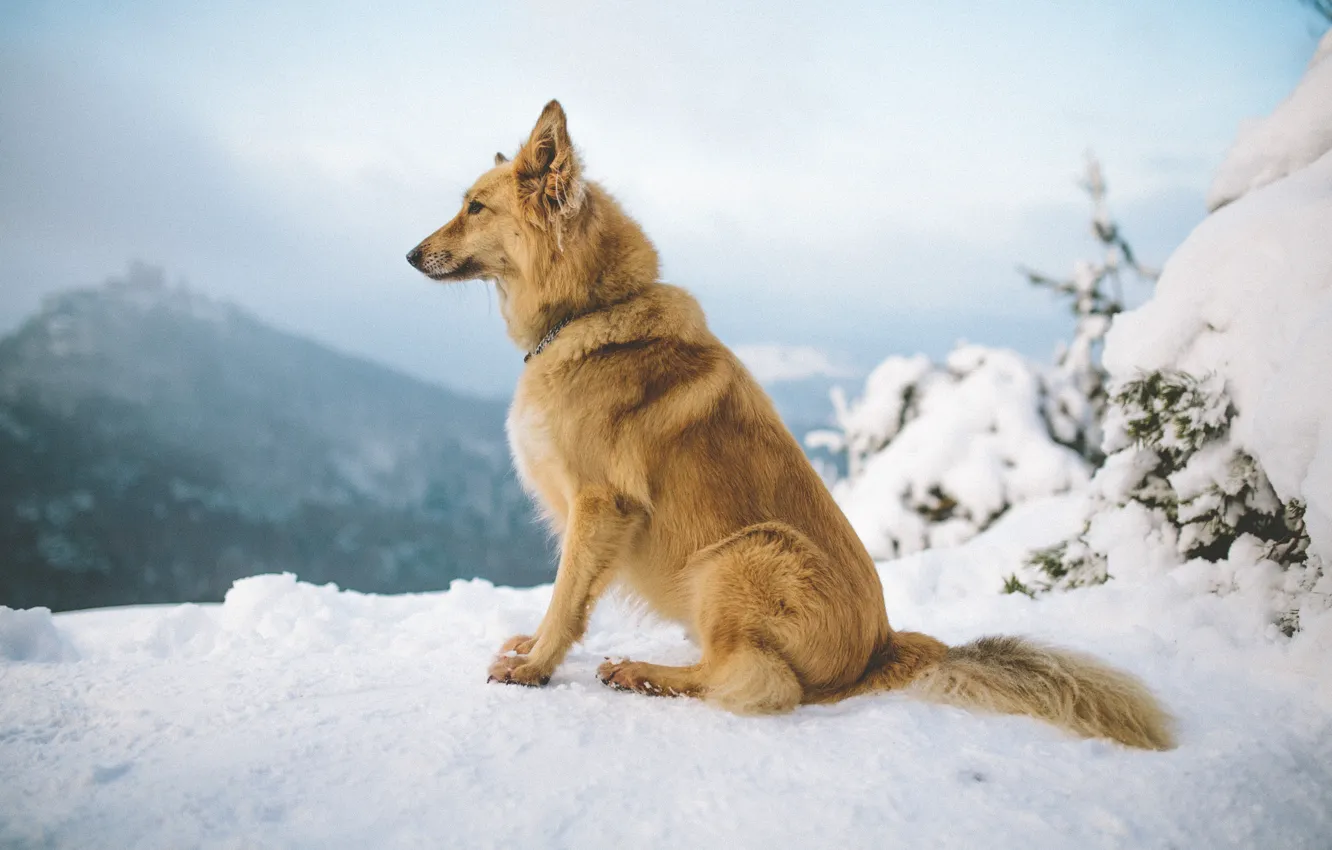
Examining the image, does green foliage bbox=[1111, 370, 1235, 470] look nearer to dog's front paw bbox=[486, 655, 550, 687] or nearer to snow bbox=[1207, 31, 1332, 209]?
snow bbox=[1207, 31, 1332, 209]

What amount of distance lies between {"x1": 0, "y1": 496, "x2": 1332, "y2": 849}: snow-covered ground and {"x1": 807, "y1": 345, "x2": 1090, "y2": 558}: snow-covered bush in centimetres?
603

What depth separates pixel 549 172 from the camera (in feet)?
9.53

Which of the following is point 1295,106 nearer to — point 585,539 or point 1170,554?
point 1170,554

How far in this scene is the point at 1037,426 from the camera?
9.21m

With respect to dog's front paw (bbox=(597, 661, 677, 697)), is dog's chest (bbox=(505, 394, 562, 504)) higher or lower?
higher

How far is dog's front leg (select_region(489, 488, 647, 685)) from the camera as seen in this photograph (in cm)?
250

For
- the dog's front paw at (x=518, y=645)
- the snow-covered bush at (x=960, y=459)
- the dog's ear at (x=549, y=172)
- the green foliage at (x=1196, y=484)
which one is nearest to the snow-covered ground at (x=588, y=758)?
the dog's front paw at (x=518, y=645)

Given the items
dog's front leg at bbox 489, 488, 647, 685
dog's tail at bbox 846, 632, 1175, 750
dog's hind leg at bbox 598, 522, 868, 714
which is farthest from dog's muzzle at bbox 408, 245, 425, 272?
dog's tail at bbox 846, 632, 1175, 750

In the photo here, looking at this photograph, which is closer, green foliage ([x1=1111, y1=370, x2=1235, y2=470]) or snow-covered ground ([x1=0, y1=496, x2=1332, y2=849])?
snow-covered ground ([x1=0, y1=496, x2=1332, y2=849])

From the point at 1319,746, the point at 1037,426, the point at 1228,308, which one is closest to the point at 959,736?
the point at 1319,746

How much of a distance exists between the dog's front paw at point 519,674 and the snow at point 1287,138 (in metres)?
4.41

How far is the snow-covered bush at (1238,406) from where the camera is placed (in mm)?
2424

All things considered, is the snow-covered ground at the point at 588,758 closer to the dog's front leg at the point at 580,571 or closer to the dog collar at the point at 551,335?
the dog's front leg at the point at 580,571

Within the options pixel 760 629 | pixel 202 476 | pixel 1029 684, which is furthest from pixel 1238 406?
pixel 202 476
